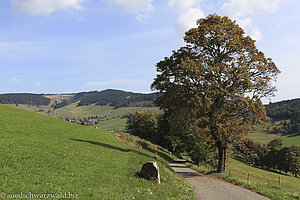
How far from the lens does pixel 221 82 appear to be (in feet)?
93.5

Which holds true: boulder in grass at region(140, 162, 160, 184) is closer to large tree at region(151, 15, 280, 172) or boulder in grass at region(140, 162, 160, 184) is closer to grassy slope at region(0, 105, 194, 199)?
grassy slope at region(0, 105, 194, 199)

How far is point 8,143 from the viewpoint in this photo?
69.1 feet

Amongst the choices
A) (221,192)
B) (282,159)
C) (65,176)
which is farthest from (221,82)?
(282,159)

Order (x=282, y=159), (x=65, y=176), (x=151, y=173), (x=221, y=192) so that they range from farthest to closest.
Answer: (x=282, y=159) < (x=221, y=192) < (x=151, y=173) < (x=65, y=176)

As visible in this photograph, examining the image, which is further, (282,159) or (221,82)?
(282,159)

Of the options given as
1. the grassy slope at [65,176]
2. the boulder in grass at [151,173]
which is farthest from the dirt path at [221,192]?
the boulder in grass at [151,173]

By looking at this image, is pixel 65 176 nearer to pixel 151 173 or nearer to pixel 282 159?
pixel 151 173

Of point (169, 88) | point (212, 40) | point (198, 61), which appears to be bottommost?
point (169, 88)

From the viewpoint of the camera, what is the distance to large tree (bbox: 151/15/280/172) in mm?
27844

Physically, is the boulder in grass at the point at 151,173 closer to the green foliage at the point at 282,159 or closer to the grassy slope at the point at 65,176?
the grassy slope at the point at 65,176

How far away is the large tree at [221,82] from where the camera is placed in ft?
91.4

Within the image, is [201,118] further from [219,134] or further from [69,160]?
[69,160]

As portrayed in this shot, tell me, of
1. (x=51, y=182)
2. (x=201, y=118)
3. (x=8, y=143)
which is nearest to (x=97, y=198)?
(x=51, y=182)

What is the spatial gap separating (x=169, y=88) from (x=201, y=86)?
5.43 m
